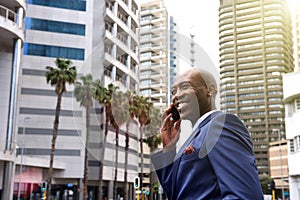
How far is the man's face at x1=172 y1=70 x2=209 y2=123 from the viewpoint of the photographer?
1.52m

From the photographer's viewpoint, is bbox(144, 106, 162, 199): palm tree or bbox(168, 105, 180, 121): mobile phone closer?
bbox(168, 105, 180, 121): mobile phone

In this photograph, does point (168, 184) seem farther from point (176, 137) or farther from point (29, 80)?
point (29, 80)

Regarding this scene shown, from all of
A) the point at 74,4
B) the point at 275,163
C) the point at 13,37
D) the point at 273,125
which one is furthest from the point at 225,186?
the point at 273,125

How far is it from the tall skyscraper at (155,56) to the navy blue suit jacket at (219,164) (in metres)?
0.52

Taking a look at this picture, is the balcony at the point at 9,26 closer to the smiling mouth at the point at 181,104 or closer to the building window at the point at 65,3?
the building window at the point at 65,3

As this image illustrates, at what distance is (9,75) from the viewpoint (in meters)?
39.6

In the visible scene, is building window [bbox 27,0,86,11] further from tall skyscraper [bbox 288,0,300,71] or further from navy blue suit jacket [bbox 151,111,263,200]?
tall skyscraper [bbox 288,0,300,71]

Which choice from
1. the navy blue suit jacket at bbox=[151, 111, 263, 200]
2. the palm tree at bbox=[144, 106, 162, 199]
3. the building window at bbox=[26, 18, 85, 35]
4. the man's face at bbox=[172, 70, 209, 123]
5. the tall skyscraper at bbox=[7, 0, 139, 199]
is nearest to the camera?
the navy blue suit jacket at bbox=[151, 111, 263, 200]

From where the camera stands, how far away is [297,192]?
111 ft

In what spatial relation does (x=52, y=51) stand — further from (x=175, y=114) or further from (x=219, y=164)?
(x=219, y=164)

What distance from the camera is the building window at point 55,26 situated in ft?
176

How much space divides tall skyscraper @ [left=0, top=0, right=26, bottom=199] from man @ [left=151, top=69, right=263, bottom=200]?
115 feet

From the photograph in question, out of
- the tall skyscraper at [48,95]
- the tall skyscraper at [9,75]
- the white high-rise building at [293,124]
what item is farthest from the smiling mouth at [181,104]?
the tall skyscraper at [48,95]

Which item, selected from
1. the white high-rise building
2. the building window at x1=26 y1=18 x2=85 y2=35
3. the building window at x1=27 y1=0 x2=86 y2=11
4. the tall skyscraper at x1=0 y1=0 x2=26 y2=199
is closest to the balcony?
the tall skyscraper at x1=0 y1=0 x2=26 y2=199
